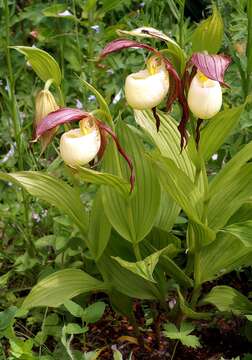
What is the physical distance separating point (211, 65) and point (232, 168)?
26 cm

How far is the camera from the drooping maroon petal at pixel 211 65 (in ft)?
3.27

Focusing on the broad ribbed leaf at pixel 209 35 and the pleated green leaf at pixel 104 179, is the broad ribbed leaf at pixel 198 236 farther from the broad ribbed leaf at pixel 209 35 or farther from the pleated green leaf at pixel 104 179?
the broad ribbed leaf at pixel 209 35

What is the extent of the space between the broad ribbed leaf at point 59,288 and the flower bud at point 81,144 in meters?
0.32

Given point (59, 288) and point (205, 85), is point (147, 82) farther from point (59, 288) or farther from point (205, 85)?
point (59, 288)

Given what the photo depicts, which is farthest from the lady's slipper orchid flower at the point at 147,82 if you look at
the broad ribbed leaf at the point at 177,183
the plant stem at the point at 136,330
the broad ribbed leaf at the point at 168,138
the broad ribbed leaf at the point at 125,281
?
the plant stem at the point at 136,330

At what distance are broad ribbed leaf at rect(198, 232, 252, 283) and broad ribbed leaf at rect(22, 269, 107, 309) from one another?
214 mm

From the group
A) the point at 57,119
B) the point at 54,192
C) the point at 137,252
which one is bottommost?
the point at 137,252

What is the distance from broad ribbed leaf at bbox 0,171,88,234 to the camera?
1216 mm

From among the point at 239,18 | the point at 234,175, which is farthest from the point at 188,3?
the point at 234,175

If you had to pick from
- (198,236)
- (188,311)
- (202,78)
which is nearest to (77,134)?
(202,78)

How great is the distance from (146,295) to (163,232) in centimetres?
14

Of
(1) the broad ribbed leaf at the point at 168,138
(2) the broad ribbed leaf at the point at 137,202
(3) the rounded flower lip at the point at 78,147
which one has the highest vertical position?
(3) the rounded flower lip at the point at 78,147

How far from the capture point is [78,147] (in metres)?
1.06

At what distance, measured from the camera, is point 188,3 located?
2.74 m
